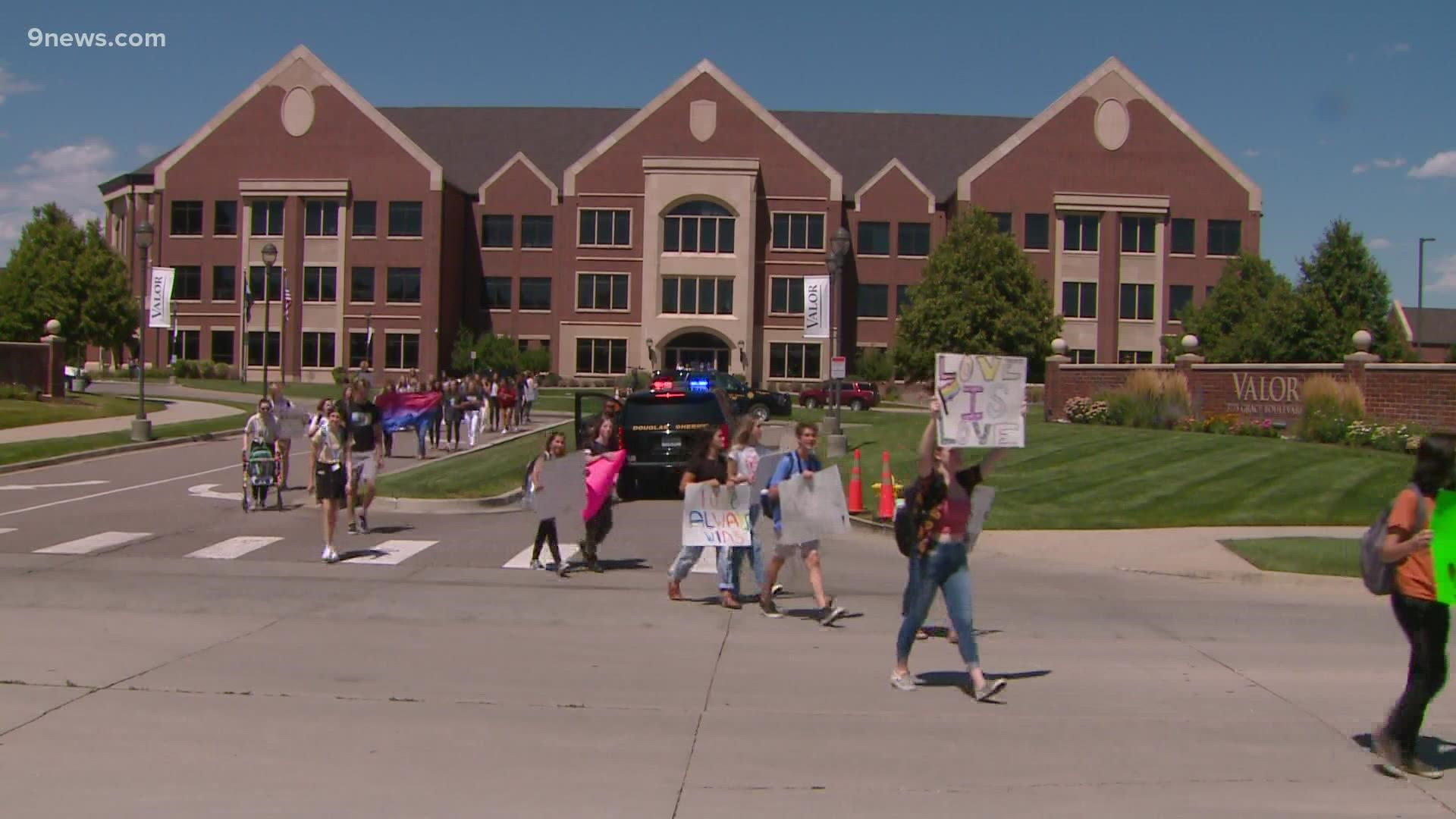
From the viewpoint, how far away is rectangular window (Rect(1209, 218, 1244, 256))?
62.3m

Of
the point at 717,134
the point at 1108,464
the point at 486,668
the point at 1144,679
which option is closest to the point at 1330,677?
the point at 1144,679

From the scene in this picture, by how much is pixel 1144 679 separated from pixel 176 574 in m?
9.36

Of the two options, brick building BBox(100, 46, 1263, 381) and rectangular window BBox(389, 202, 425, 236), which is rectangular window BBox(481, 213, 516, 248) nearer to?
brick building BBox(100, 46, 1263, 381)

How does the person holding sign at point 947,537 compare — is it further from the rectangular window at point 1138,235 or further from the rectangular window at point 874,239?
the rectangular window at point 874,239

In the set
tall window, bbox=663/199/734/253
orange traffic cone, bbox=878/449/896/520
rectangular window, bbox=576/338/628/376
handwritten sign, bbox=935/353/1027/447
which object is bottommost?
orange traffic cone, bbox=878/449/896/520

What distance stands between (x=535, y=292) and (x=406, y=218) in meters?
7.49

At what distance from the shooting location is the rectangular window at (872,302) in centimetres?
6556

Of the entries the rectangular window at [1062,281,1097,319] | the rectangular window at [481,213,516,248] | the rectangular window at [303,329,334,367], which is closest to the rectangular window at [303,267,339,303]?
the rectangular window at [303,329,334,367]

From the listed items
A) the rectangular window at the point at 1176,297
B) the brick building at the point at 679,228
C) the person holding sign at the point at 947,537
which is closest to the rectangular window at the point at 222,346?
the brick building at the point at 679,228

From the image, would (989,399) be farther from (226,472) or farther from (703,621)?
(226,472)

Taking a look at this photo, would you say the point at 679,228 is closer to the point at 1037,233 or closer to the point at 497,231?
the point at 497,231

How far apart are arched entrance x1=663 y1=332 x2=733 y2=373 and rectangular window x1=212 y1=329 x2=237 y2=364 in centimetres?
2160

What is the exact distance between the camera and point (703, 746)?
7133mm

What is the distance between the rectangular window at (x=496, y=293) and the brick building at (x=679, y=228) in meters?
1.98
